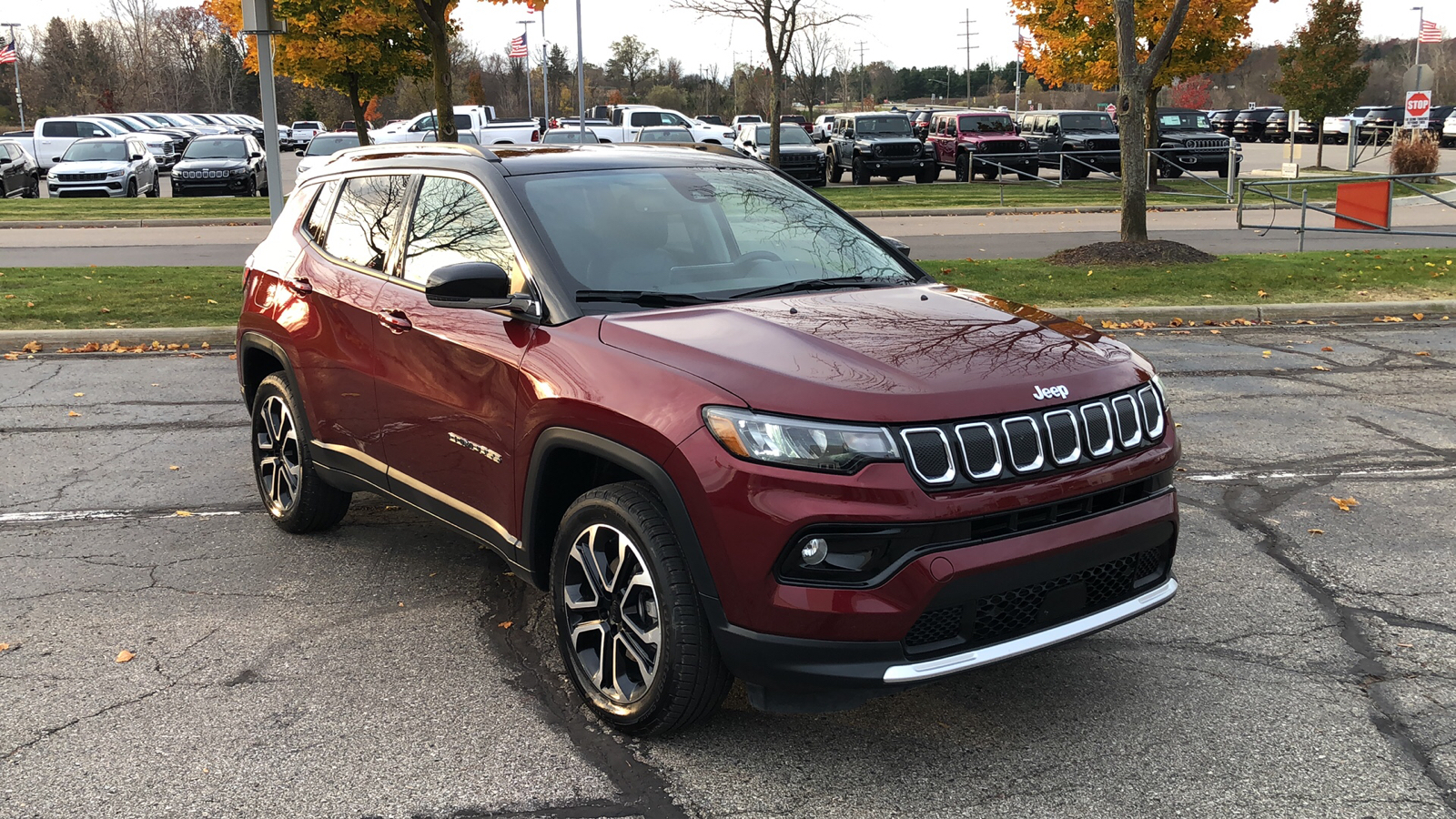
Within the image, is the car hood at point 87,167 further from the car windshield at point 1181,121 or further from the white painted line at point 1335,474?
the white painted line at point 1335,474

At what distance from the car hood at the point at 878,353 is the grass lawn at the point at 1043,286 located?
8426mm

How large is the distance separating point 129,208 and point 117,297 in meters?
14.5

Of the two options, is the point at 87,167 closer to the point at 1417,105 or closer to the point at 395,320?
the point at 395,320

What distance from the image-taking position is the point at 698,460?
11.1 ft

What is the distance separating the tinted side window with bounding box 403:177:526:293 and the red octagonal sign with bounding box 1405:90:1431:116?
31162 mm

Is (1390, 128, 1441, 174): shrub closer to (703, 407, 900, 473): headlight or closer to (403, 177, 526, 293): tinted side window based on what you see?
(403, 177, 526, 293): tinted side window

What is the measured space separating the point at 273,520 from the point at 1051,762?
400 centimetres

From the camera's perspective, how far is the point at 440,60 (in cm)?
1834

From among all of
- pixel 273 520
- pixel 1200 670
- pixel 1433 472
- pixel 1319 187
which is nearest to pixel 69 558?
pixel 273 520

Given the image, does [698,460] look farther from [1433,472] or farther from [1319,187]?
[1319,187]

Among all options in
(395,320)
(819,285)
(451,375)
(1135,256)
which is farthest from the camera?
(1135,256)

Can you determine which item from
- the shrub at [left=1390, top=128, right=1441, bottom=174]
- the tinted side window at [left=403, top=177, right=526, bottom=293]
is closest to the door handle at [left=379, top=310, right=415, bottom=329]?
the tinted side window at [left=403, top=177, right=526, bottom=293]

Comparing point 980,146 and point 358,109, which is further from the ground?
point 358,109

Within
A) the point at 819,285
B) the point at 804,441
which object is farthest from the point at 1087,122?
the point at 804,441
